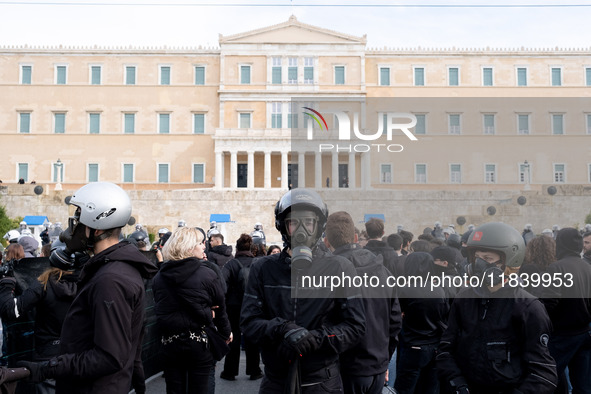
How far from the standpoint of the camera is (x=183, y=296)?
4016mm

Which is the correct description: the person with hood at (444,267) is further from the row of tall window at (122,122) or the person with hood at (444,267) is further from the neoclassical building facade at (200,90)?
the row of tall window at (122,122)

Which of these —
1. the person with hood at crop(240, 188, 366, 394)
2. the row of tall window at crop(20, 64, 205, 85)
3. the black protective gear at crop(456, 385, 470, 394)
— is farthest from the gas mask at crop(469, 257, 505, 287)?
the row of tall window at crop(20, 64, 205, 85)

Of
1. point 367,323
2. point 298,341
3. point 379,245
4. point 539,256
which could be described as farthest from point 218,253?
point 298,341

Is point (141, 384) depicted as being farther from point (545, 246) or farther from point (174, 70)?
point (174, 70)

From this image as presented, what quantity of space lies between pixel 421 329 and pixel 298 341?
7.53 ft

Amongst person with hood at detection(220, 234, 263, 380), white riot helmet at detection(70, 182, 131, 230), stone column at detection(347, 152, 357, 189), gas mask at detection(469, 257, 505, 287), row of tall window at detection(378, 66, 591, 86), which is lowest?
person with hood at detection(220, 234, 263, 380)

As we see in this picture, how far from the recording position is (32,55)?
142 feet

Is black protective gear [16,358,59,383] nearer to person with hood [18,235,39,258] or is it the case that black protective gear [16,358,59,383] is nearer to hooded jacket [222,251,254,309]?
hooded jacket [222,251,254,309]

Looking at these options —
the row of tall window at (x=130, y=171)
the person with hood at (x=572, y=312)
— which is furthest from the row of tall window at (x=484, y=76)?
the person with hood at (x=572, y=312)

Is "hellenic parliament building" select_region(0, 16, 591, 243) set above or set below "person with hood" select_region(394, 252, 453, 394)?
above

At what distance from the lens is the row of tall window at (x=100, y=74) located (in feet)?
142

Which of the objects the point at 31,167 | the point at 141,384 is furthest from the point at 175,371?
the point at 31,167

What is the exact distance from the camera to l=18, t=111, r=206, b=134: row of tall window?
43031 mm

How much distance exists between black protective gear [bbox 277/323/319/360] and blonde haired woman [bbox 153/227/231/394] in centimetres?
159
